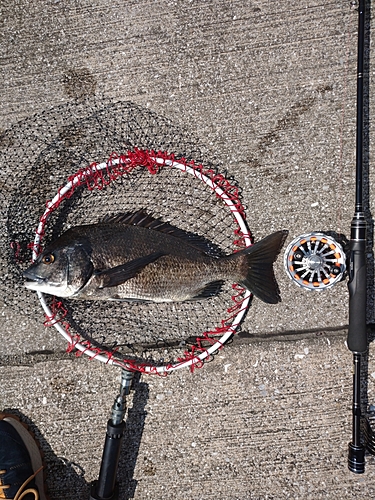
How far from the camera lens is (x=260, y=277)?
2432 millimetres

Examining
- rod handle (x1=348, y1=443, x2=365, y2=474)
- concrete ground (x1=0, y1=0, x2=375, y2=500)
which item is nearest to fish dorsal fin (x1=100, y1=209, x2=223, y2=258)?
concrete ground (x1=0, y1=0, x2=375, y2=500)

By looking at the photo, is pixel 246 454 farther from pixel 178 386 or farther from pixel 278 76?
pixel 278 76

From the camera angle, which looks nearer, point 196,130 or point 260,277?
point 260,277

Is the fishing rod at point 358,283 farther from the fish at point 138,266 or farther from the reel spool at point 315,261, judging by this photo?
the fish at point 138,266

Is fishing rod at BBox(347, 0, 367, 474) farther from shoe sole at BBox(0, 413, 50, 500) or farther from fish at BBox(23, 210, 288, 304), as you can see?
shoe sole at BBox(0, 413, 50, 500)

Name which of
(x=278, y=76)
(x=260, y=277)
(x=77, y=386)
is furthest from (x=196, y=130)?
(x=77, y=386)

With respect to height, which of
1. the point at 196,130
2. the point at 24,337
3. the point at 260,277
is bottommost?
the point at 24,337

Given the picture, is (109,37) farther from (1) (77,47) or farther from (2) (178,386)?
(2) (178,386)

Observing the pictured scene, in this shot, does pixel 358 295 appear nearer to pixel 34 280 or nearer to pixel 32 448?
pixel 34 280

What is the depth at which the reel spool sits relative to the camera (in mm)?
2424

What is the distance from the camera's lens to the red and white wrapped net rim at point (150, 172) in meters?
2.54

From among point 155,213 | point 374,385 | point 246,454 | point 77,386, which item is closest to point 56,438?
point 77,386

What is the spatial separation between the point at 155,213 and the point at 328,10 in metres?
1.70

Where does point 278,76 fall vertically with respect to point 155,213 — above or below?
above
